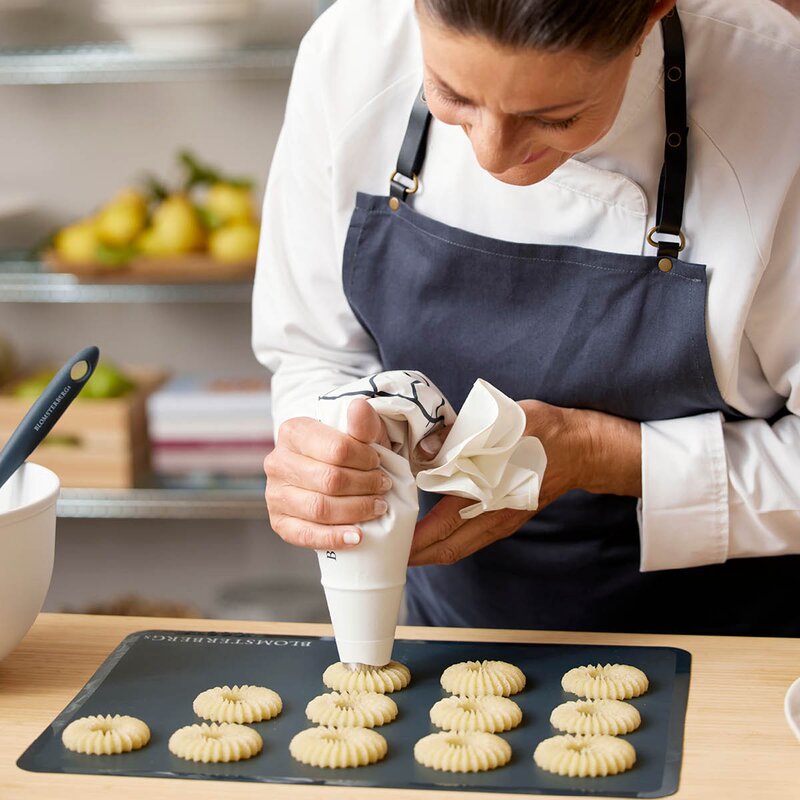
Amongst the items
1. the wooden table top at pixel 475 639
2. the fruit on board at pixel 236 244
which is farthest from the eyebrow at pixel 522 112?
the fruit on board at pixel 236 244

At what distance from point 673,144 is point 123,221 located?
4.69 feet

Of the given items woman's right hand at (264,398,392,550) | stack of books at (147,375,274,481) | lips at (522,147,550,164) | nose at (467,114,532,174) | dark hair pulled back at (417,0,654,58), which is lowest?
stack of books at (147,375,274,481)

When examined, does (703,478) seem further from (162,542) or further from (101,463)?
(162,542)

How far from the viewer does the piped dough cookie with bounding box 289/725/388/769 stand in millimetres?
885

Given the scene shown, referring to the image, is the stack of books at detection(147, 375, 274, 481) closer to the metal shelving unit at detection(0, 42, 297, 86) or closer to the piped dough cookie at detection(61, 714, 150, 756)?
the metal shelving unit at detection(0, 42, 297, 86)

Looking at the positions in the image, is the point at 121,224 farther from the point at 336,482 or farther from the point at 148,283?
the point at 336,482

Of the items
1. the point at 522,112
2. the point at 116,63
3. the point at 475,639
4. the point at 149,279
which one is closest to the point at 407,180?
the point at 522,112

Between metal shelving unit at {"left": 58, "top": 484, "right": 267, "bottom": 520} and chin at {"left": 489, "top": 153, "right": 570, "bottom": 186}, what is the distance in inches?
58.3

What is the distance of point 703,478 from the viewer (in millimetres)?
1226

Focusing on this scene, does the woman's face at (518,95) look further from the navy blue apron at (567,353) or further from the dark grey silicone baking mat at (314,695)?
the dark grey silicone baking mat at (314,695)

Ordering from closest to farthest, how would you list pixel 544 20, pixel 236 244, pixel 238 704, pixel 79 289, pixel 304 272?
pixel 544 20, pixel 238 704, pixel 304 272, pixel 236 244, pixel 79 289

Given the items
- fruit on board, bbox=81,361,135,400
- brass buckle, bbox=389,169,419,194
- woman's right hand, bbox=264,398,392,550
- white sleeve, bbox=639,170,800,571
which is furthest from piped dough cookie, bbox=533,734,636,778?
fruit on board, bbox=81,361,135,400

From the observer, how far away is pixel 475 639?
111 centimetres

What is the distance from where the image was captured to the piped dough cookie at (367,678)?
1.01 m
